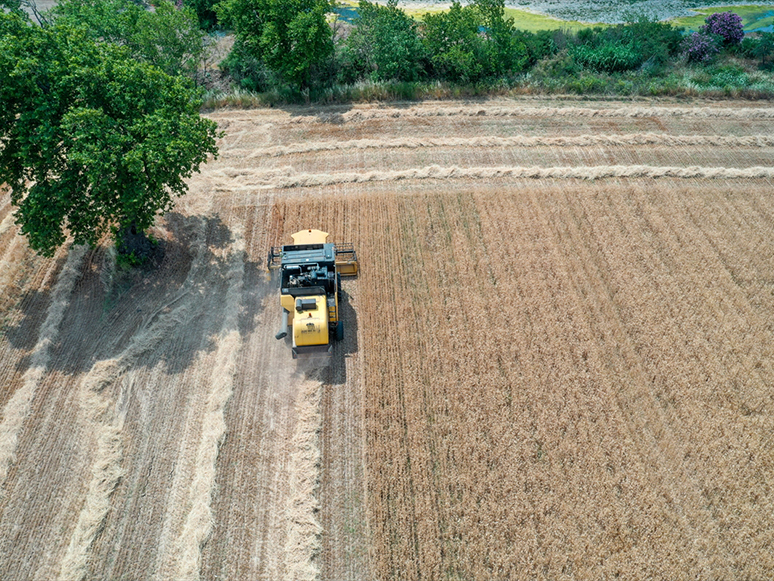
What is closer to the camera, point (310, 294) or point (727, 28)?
point (310, 294)

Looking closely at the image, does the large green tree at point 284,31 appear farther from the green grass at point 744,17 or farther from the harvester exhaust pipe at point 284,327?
the green grass at point 744,17

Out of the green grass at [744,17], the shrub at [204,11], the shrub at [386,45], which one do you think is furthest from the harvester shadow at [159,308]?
the green grass at [744,17]

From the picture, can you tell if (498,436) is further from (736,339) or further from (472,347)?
(736,339)

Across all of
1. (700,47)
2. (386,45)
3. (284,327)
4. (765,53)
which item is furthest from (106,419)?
(765,53)

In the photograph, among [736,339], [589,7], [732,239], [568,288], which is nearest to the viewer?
[736,339]

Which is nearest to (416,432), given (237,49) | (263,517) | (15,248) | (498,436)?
(498,436)

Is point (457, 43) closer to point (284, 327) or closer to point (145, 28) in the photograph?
point (145, 28)

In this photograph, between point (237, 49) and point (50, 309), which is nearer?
point (50, 309)
